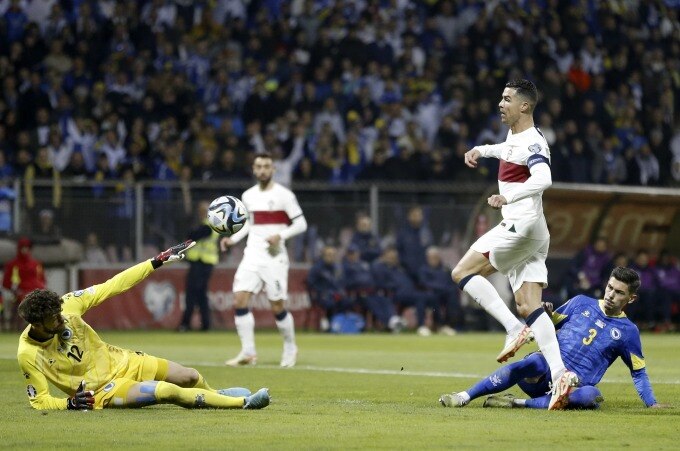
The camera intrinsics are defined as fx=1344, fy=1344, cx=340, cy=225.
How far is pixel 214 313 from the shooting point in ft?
79.6

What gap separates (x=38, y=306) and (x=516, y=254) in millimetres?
3797

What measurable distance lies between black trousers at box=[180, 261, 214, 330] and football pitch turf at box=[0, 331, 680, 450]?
27.3ft

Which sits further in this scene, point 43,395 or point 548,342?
point 548,342

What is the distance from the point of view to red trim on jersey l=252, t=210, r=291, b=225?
15891 mm

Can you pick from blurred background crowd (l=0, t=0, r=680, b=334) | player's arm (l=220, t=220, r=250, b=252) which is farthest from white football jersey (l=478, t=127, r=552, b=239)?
blurred background crowd (l=0, t=0, r=680, b=334)

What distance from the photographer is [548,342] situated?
9867mm

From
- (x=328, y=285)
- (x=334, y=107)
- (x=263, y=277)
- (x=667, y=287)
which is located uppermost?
(x=334, y=107)

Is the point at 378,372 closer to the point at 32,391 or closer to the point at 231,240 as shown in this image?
the point at 231,240

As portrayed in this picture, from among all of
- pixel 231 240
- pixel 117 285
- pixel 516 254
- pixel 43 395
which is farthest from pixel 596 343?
pixel 231 240

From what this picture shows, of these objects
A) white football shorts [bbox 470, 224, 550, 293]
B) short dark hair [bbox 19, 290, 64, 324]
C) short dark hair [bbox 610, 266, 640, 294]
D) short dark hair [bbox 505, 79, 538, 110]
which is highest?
short dark hair [bbox 505, 79, 538, 110]

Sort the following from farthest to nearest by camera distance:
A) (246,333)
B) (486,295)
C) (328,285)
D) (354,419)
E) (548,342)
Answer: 1. (328,285)
2. (246,333)
3. (486,295)
4. (548,342)
5. (354,419)

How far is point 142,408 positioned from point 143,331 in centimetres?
1368

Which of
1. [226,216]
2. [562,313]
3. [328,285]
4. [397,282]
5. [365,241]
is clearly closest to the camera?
[562,313]

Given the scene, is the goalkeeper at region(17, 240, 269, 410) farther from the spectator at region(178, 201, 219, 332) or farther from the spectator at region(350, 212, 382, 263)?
the spectator at region(350, 212, 382, 263)
